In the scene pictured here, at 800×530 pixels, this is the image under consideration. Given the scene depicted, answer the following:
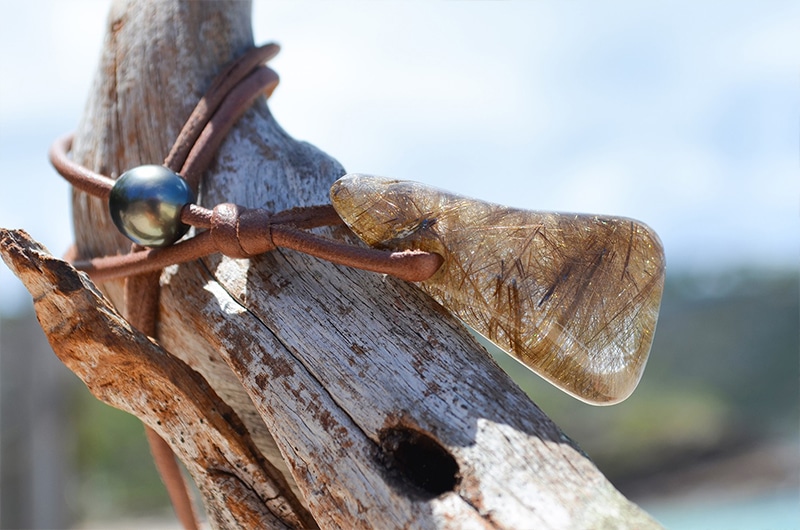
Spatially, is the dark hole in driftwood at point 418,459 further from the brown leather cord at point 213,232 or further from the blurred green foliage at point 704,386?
the blurred green foliage at point 704,386

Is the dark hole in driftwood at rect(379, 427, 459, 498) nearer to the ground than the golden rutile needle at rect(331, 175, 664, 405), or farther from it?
nearer to the ground

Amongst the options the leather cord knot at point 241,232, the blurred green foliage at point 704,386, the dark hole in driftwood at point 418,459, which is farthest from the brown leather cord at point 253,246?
the blurred green foliage at point 704,386

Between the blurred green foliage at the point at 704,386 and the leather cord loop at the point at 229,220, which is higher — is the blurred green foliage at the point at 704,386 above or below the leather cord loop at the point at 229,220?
above

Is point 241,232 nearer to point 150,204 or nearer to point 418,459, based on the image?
point 150,204

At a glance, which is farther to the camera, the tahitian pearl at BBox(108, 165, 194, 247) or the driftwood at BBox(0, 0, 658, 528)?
the tahitian pearl at BBox(108, 165, 194, 247)

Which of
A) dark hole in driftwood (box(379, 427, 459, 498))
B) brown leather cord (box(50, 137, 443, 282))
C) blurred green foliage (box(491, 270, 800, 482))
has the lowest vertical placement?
dark hole in driftwood (box(379, 427, 459, 498))

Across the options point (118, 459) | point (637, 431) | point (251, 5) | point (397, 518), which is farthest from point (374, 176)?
point (118, 459)

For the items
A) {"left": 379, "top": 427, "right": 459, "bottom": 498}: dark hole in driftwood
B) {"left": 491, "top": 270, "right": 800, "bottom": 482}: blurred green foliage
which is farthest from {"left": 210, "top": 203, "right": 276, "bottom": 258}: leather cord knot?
{"left": 491, "top": 270, "right": 800, "bottom": 482}: blurred green foliage

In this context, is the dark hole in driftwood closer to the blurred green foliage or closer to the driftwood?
the driftwood
